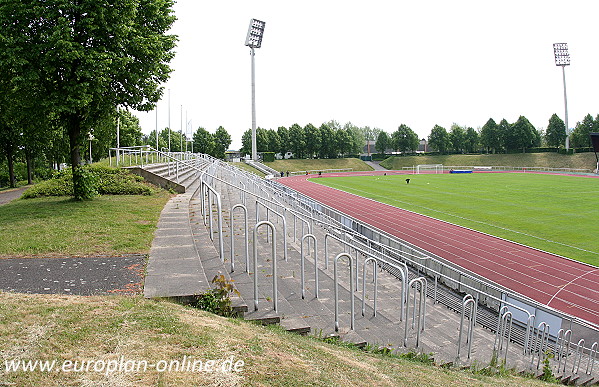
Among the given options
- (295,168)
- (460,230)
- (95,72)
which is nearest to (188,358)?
(95,72)

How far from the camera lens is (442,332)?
9.28 m

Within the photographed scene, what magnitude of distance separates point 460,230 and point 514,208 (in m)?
10.8

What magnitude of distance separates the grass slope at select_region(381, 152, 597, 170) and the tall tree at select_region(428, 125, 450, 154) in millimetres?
10104

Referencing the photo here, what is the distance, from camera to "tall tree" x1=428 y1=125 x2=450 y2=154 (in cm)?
11712

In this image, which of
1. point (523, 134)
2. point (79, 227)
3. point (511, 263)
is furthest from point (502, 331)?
point (523, 134)

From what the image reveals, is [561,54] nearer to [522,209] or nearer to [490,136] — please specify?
[490,136]

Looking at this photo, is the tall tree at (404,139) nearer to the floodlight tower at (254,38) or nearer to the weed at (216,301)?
the floodlight tower at (254,38)

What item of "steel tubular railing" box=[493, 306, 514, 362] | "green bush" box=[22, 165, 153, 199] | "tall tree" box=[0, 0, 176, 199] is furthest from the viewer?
"green bush" box=[22, 165, 153, 199]

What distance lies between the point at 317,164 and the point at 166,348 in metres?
98.3

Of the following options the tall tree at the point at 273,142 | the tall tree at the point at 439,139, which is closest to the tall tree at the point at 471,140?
the tall tree at the point at 439,139

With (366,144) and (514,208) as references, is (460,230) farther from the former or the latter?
(366,144)

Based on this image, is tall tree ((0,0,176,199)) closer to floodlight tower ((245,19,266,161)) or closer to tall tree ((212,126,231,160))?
floodlight tower ((245,19,266,161))

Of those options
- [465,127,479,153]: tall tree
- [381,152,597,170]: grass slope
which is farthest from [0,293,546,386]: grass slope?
[465,127,479,153]: tall tree

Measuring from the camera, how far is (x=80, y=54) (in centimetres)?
1301
